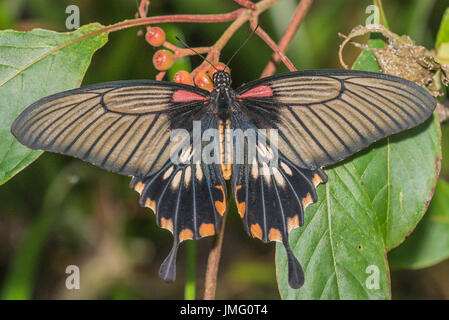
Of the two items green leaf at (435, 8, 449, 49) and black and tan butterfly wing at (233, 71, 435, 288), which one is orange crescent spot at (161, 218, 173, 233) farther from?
green leaf at (435, 8, 449, 49)

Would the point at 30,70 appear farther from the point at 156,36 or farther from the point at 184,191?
the point at 184,191

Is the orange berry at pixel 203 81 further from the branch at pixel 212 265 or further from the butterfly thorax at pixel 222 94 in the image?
the branch at pixel 212 265

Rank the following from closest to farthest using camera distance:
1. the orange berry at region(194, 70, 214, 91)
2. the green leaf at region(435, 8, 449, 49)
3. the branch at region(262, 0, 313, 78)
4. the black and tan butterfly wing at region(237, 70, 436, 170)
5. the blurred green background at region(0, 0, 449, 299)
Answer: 1. the black and tan butterfly wing at region(237, 70, 436, 170)
2. the orange berry at region(194, 70, 214, 91)
3. the branch at region(262, 0, 313, 78)
4. the green leaf at region(435, 8, 449, 49)
5. the blurred green background at region(0, 0, 449, 299)

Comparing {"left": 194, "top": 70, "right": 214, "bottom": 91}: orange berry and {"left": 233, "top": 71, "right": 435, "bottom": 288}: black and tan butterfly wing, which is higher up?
{"left": 194, "top": 70, "right": 214, "bottom": 91}: orange berry

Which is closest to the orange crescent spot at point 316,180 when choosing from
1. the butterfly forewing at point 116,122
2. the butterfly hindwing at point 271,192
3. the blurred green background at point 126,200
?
the butterfly hindwing at point 271,192

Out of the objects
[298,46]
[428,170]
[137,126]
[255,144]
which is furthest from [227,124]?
[298,46]

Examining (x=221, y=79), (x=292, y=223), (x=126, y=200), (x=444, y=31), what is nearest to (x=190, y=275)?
(x=292, y=223)

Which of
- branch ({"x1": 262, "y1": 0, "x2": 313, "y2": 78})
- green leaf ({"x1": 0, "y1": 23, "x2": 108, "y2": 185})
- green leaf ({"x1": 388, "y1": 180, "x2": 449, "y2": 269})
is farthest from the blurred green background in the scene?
green leaf ({"x1": 0, "y1": 23, "x2": 108, "y2": 185})
